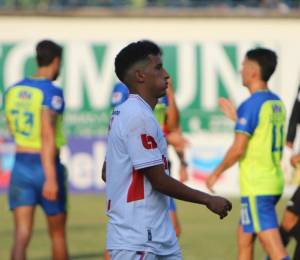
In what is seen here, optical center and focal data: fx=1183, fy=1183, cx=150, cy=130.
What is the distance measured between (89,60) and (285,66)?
3827mm

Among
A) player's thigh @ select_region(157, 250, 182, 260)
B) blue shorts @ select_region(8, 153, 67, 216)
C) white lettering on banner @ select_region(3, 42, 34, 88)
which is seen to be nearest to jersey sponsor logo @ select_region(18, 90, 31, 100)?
blue shorts @ select_region(8, 153, 67, 216)

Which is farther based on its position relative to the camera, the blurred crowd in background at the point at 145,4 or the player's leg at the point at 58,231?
the blurred crowd in background at the point at 145,4

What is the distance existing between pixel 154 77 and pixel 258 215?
12.0 ft

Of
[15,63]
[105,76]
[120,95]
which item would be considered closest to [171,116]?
[120,95]

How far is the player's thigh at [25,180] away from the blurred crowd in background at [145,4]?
13.5m

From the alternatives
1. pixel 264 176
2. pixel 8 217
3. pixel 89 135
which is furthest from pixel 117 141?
pixel 89 135

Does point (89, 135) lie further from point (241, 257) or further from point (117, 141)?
point (117, 141)

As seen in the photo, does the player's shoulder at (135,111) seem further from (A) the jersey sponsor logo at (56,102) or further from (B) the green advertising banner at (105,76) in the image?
(B) the green advertising banner at (105,76)

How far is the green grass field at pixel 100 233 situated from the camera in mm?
13414

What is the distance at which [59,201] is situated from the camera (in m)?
10.6

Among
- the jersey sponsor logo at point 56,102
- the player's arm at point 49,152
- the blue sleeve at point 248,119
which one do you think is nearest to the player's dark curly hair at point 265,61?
the blue sleeve at point 248,119

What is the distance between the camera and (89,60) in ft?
75.0

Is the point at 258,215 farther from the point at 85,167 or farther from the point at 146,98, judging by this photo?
the point at 85,167

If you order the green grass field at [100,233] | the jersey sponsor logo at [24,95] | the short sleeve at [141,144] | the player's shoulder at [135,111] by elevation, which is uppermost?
the jersey sponsor logo at [24,95]
